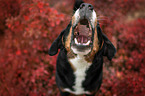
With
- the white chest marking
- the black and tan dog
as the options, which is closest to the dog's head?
the black and tan dog

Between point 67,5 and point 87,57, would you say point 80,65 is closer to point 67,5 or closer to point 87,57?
point 87,57

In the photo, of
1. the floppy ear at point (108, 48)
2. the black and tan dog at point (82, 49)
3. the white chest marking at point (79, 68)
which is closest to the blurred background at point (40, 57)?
the floppy ear at point (108, 48)

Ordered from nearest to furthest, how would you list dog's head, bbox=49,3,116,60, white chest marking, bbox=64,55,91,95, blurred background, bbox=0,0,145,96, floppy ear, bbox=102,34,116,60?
dog's head, bbox=49,3,116,60
white chest marking, bbox=64,55,91,95
floppy ear, bbox=102,34,116,60
blurred background, bbox=0,0,145,96

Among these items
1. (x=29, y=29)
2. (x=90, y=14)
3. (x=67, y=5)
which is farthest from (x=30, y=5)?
(x=67, y=5)

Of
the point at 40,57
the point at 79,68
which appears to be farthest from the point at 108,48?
the point at 40,57

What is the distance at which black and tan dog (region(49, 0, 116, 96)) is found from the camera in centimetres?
208

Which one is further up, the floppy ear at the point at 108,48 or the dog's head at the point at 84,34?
the dog's head at the point at 84,34

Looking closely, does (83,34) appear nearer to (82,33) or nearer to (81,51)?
(82,33)

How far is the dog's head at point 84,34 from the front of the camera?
2033 millimetres

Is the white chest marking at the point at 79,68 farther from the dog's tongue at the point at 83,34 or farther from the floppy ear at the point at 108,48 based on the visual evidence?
the floppy ear at the point at 108,48

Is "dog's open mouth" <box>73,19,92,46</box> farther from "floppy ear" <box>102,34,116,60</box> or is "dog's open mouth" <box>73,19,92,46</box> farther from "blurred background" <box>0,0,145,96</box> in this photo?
"blurred background" <box>0,0,145,96</box>

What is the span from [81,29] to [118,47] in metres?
3.63

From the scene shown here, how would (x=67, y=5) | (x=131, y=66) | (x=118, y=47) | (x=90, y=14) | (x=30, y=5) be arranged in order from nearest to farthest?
(x=90, y=14)
(x=30, y=5)
(x=131, y=66)
(x=118, y=47)
(x=67, y=5)

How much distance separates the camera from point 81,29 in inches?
92.0
